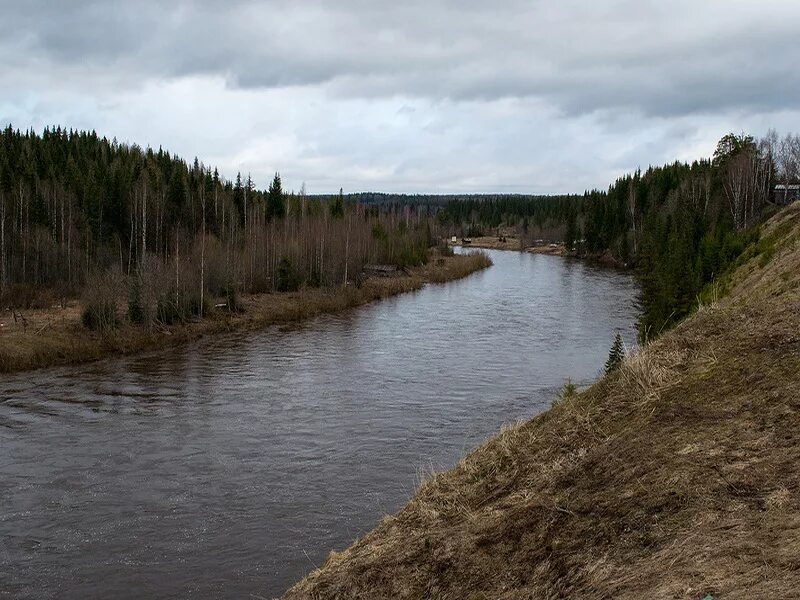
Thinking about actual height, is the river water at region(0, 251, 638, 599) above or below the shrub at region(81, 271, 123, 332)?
below

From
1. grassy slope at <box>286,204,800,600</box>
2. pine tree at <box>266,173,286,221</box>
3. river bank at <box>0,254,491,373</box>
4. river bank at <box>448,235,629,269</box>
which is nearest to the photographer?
grassy slope at <box>286,204,800,600</box>

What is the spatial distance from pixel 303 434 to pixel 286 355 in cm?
1340

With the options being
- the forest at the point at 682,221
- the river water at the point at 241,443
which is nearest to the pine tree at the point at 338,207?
the forest at the point at 682,221

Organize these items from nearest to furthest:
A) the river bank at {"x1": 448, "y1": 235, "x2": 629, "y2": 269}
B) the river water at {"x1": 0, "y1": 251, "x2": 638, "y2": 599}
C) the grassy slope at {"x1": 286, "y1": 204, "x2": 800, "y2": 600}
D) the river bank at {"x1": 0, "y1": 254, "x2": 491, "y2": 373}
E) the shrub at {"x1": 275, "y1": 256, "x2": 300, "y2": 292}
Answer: the grassy slope at {"x1": 286, "y1": 204, "x2": 800, "y2": 600} → the river water at {"x1": 0, "y1": 251, "x2": 638, "y2": 599} → the river bank at {"x1": 0, "y1": 254, "x2": 491, "y2": 373} → the shrub at {"x1": 275, "y1": 256, "x2": 300, "y2": 292} → the river bank at {"x1": 448, "y1": 235, "x2": 629, "y2": 269}

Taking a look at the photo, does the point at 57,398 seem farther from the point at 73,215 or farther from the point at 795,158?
the point at 795,158

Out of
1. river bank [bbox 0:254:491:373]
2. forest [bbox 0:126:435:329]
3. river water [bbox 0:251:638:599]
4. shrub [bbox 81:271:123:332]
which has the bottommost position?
river water [bbox 0:251:638:599]

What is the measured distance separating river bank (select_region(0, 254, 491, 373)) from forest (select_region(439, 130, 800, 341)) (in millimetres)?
23031

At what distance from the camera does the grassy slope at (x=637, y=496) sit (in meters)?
6.14

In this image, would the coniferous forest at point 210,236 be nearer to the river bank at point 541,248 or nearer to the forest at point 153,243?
the forest at point 153,243

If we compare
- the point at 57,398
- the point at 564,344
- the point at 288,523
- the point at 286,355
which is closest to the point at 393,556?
the point at 288,523

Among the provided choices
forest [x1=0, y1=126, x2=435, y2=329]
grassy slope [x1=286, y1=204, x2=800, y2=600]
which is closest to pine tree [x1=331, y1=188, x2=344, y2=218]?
forest [x1=0, y1=126, x2=435, y2=329]

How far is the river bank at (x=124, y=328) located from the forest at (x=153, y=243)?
116 centimetres

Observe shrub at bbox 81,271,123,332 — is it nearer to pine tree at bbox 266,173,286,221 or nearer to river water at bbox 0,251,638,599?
river water at bbox 0,251,638,599

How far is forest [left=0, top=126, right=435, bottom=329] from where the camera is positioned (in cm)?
4345
